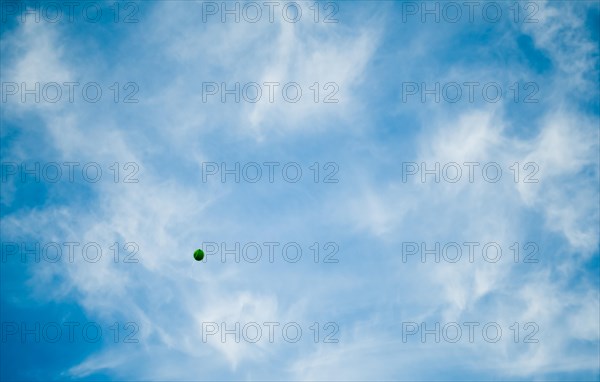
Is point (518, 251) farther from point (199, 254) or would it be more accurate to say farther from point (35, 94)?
point (35, 94)

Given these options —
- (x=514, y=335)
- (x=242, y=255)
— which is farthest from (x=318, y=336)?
(x=514, y=335)

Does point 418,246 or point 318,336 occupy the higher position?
point 418,246

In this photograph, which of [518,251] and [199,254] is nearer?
[199,254]

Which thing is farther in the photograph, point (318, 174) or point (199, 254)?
point (318, 174)

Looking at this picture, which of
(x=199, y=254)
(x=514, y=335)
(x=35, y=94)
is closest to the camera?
(x=199, y=254)

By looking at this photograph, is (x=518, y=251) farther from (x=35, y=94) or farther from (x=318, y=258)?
(x=35, y=94)

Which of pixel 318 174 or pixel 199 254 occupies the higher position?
pixel 318 174

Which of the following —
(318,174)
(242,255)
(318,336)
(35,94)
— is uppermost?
(35,94)

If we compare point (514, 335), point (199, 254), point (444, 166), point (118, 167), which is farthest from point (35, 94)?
point (514, 335)

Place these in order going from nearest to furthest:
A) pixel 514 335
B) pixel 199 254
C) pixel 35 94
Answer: pixel 199 254 → pixel 35 94 → pixel 514 335
